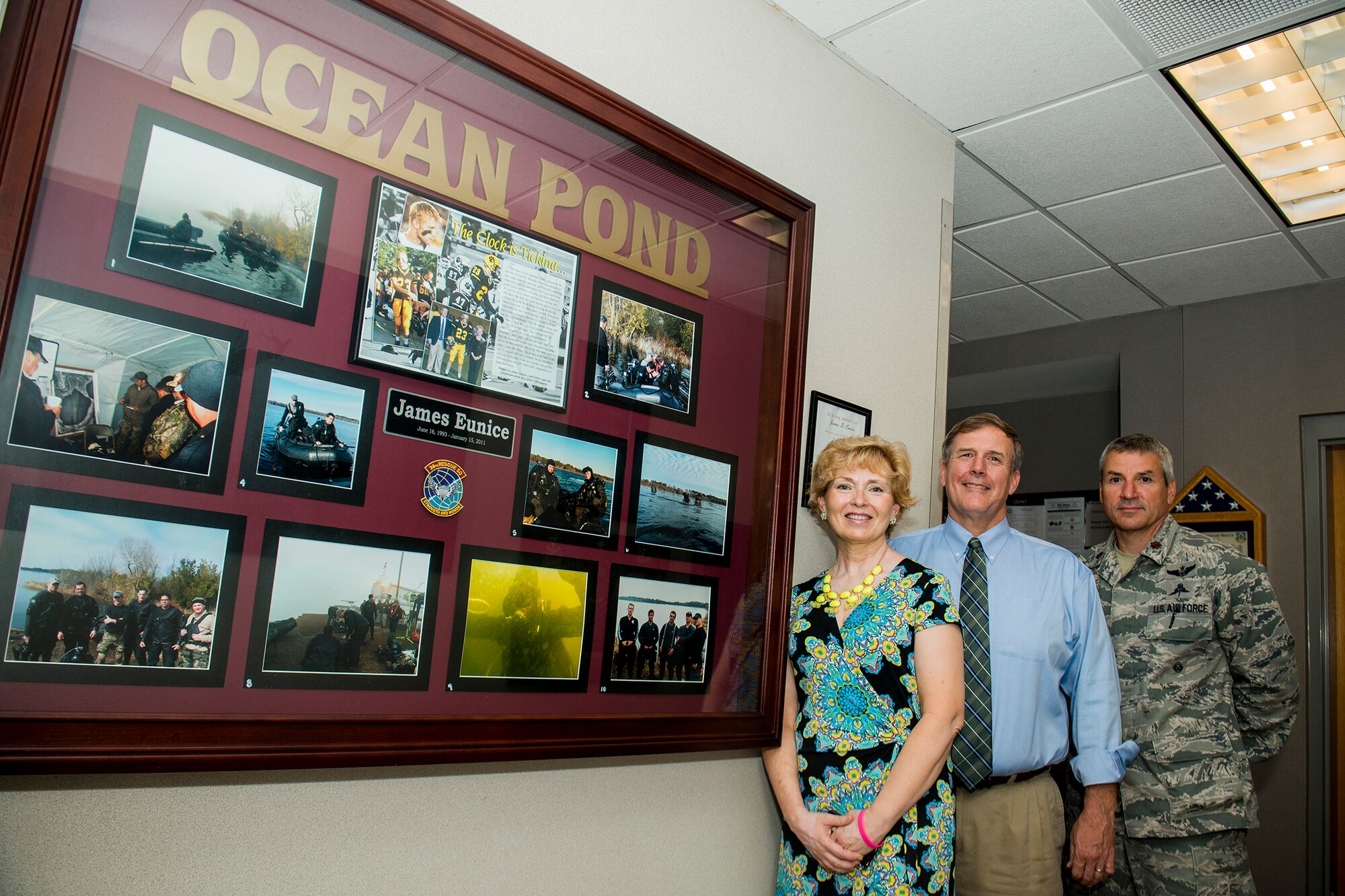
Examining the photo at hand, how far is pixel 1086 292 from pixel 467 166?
3514 mm

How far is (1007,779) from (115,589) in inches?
73.5

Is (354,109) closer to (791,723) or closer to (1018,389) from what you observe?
(791,723)

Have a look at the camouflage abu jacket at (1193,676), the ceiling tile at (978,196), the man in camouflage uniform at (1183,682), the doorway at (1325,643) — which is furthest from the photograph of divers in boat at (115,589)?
the doorway at (1325,643)

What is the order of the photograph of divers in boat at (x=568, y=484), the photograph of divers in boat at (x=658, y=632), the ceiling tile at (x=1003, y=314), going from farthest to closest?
the ceiling tile at (x=1003, y=314), the photograph of divers in boat at (x=658, y=632), the photograph of divers in boat at (x=568, y=484)

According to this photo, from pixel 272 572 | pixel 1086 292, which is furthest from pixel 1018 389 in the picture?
pixel 272 572

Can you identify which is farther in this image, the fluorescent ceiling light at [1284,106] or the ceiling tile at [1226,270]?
the ceiling tile at [1226,270]

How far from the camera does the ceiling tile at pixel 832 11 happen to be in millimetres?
2143

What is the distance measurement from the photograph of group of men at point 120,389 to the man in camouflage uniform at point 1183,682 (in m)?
2.48

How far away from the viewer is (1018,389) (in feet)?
17.6

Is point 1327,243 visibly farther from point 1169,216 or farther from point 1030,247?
point 1030,247

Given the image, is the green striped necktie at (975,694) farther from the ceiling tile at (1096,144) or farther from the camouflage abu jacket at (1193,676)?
the ceiling tile at (1096,144)

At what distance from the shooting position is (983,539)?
2.21 m

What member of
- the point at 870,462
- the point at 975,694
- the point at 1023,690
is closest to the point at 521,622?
the point at 870,462

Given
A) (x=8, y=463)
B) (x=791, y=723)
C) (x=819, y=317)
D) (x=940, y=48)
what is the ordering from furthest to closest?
(x=940, y=48)
(x=819, y=317)
(x=791, y=723)
(x=8, y=463)
